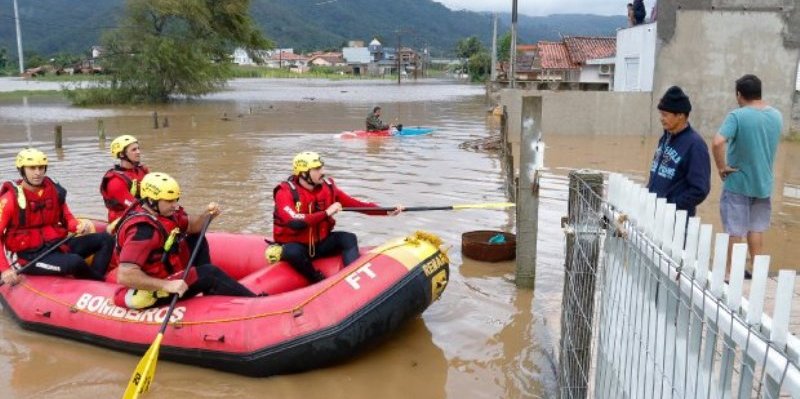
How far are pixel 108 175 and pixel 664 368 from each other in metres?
5.92

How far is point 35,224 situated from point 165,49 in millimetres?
33960

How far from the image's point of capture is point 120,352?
5.45m

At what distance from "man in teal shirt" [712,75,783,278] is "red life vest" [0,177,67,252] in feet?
18.6

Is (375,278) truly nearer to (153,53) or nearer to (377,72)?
(153,53)

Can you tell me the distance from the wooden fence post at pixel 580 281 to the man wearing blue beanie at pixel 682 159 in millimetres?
897

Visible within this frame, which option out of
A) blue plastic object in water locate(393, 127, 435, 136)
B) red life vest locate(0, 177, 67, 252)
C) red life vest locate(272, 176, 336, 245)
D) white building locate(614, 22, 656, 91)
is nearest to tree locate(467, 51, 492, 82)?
white building locate(614, 22, 656, 91)

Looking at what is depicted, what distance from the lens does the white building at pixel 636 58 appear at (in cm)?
1897

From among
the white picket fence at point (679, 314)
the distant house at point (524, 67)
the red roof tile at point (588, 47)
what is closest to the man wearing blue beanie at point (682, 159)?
the white picket fence at point (679, 314)

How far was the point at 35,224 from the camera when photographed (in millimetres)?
6141

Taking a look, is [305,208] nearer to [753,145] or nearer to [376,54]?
[753,145]

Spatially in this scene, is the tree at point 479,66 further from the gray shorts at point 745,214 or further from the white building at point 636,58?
the gray shorts at point 745,214

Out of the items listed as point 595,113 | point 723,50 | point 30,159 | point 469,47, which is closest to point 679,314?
point 30,159

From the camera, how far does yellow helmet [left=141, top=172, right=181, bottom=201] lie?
4973 millimetres

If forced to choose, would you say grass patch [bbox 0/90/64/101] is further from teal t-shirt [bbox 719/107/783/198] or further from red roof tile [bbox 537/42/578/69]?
teal t-shirt [bbox 719/107/783/198]
